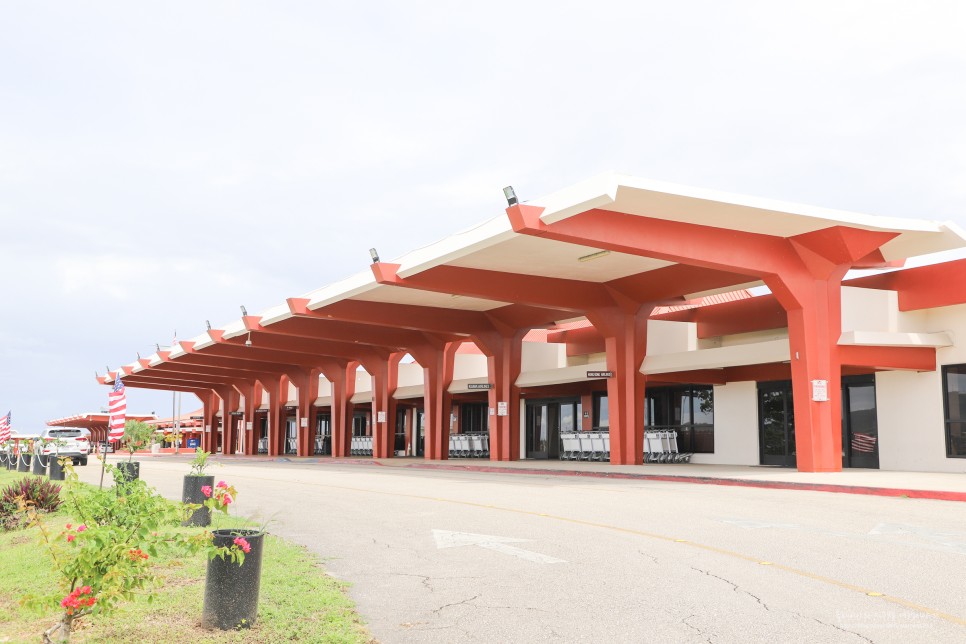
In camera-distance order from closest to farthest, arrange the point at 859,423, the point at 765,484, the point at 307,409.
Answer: the point at 765,484 < the point at 859,423 < the point at 307,409

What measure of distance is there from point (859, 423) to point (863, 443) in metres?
0.60

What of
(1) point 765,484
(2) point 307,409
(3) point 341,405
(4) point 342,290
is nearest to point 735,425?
(1) point 765,484

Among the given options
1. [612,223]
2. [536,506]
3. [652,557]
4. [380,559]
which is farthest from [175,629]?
[612,223]

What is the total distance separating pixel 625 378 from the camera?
28750mm

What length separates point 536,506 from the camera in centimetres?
1470

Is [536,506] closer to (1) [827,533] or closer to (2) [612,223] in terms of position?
(1) [827,533]

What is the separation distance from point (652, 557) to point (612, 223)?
1168 cm

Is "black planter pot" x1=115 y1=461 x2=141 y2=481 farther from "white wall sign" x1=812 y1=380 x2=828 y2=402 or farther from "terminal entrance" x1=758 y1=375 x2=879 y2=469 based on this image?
"terminal entrance" x1=758 y1=375 x2=879 y2=469

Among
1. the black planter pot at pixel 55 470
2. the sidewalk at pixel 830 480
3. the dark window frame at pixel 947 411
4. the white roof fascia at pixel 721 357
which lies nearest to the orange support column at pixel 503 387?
the white roof fascia at pixel 721 357

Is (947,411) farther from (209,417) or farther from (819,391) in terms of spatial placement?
(209,417)

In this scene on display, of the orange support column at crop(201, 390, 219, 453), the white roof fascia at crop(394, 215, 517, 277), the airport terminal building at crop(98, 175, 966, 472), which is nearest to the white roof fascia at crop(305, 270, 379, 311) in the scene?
the airport terminal building at crop(98, 175, 966, 472)

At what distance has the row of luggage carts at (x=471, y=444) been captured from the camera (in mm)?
44719

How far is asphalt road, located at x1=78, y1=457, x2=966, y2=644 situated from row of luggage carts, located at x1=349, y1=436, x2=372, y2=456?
3840cm

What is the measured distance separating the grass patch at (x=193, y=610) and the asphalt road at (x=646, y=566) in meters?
0.32
